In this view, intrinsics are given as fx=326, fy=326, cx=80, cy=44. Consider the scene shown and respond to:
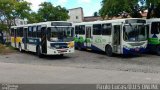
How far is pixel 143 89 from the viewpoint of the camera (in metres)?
10.9

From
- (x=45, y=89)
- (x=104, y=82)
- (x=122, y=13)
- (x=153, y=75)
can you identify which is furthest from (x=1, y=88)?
(x=122, y=13)

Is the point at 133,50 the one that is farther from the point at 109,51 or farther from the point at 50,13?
the point at 50,13

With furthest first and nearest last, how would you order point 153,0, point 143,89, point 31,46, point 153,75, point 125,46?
point 153,0
point 31,46
point 125,46
point 153,75
point 143,89

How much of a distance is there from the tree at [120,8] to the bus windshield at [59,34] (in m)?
9.93

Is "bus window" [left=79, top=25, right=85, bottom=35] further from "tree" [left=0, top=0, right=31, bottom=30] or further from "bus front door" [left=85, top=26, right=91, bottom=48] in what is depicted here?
"tree" [left=0, top=0, right=31, bottom=30]

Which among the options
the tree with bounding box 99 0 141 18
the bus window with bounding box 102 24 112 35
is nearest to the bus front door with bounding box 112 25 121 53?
the bus window with bounding box 102 24 112 35

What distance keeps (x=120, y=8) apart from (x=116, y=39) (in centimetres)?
1004

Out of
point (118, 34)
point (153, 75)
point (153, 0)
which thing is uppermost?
point (153, 0)

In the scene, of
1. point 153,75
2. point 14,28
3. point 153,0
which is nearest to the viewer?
point 153,75

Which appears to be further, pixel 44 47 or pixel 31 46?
pixel 31 46

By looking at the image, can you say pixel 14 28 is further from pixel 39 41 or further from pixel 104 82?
pixel 104 82

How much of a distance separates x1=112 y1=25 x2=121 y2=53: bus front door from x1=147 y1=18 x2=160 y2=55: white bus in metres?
3.21

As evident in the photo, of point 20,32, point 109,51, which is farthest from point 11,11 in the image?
point 109,51

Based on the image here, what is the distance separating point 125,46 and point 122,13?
43.0 feet
